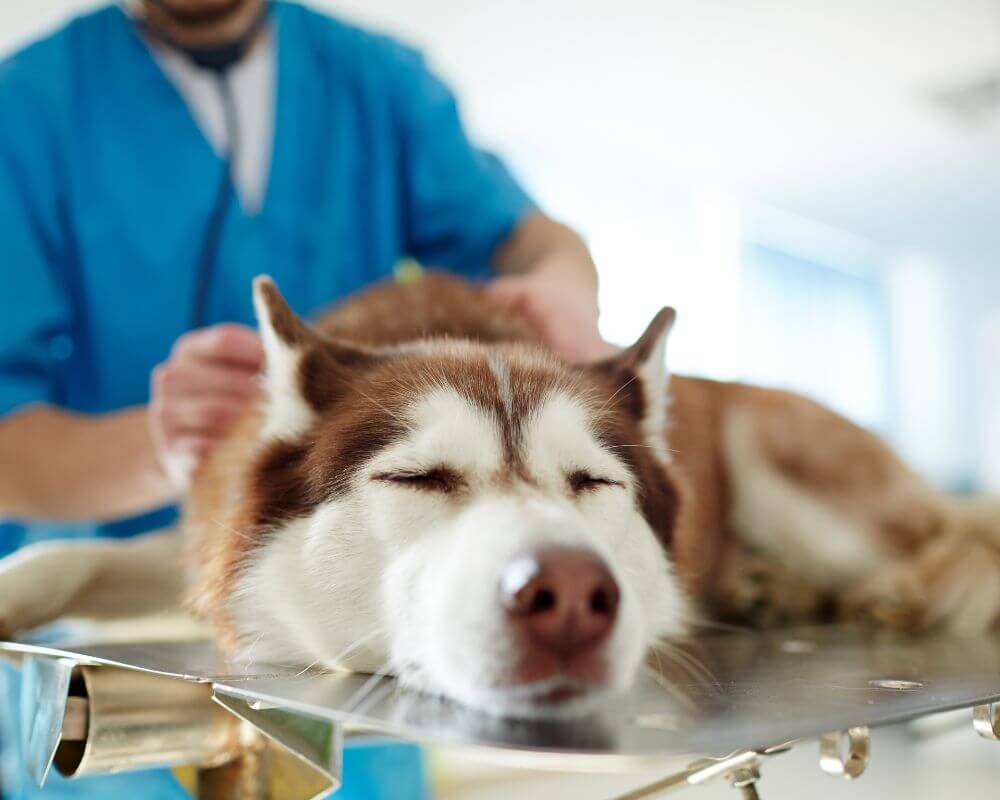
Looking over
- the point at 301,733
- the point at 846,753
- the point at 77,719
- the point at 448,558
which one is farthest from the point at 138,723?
the point at 846,753

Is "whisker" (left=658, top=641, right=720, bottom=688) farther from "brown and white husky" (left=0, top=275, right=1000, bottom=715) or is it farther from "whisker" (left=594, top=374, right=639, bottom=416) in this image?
"whisker" (left=594, top=374, right=639, bottom=416)

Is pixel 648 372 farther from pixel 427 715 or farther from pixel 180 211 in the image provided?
pixel 180 211

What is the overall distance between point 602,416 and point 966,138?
6389mm

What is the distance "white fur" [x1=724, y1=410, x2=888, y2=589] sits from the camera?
1354 mm

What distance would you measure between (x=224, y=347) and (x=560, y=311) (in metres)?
0.42

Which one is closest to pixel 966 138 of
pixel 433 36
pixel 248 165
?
pixel 433 36

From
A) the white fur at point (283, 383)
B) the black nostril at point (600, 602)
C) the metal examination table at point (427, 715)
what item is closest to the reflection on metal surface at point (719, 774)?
the metal examination table at point (427, 715)

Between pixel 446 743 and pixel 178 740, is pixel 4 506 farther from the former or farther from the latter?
pixel 446 743

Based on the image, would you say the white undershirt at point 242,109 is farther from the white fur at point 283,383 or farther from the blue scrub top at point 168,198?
the white fur at point 283,383

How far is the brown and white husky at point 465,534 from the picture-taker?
0.54 m

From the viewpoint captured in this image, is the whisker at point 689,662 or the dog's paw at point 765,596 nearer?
the whisker at point 689,662

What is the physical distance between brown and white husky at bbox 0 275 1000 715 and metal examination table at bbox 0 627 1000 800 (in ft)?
0.13

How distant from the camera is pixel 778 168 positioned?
6508 mm

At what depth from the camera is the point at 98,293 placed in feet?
4.63
